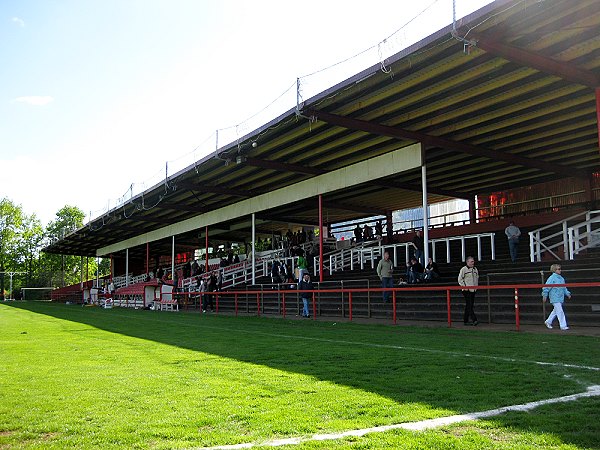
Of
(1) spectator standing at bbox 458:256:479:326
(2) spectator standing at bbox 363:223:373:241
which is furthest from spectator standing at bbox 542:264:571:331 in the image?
(2) spectator standing at bbox 363:223:373:241

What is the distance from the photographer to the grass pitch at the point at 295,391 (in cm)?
427

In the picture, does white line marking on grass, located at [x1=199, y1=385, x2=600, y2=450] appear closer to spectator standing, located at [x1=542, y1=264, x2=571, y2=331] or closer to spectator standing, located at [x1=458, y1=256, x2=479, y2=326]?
spectator standing, located at [x1=542, y1=264, x2=571, y2=331]

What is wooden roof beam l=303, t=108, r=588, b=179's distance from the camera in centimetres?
1770

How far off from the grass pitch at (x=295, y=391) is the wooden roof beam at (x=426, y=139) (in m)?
8.55

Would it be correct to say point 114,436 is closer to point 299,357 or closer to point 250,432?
point 250,432

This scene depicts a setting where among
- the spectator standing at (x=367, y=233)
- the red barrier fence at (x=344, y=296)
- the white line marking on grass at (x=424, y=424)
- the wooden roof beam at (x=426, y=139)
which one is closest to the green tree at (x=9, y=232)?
the red barrier fence at (x=344, y=296)

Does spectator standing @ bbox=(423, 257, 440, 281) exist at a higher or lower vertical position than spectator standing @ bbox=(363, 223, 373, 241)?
lower

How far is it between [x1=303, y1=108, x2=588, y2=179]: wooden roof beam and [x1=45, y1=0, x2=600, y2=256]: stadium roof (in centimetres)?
4

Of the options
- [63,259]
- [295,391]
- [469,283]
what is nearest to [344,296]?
[469,283]

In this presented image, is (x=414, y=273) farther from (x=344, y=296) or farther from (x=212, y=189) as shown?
(x=212, y=189)

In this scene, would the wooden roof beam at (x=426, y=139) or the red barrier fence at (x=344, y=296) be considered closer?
the red barrier fence at (x=344, y=296)

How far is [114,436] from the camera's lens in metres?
4.31

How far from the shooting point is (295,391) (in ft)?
19.7

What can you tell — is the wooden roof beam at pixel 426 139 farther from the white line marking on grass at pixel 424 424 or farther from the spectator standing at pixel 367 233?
the white line marking on grass at pixel 424 424
